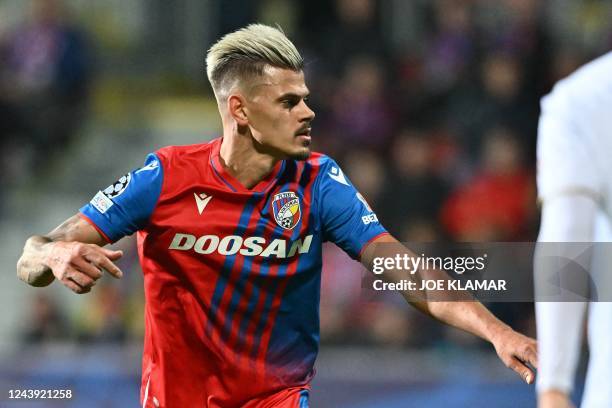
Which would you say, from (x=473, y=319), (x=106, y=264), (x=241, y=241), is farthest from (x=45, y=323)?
(x=473, y=319)

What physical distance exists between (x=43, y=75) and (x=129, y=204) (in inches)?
275

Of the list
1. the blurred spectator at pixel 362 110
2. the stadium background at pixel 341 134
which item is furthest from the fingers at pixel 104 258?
the blurred spectator at pixel 362 110

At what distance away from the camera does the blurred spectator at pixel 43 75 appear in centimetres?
1082

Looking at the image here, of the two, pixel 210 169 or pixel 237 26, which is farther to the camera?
pixel 237 26

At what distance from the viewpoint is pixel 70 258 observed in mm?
3656

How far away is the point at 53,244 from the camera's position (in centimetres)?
390

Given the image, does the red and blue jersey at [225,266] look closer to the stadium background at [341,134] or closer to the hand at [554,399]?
the hand at [554,399]

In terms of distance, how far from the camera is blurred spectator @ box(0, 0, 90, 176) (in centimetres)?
1082

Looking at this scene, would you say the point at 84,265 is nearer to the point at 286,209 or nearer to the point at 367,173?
the point at 286,209

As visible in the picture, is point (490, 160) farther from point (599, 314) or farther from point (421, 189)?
point (599, 314)

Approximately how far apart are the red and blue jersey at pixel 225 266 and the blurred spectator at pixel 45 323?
5.20 m

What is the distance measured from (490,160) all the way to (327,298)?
1733 millimetres

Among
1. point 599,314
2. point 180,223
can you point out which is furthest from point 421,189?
point 599,314

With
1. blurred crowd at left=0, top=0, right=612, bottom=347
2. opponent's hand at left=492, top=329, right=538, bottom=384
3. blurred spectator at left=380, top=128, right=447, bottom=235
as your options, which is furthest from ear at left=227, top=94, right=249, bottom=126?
blurred spectator at left=380, top=128, right=447, bottom=235
